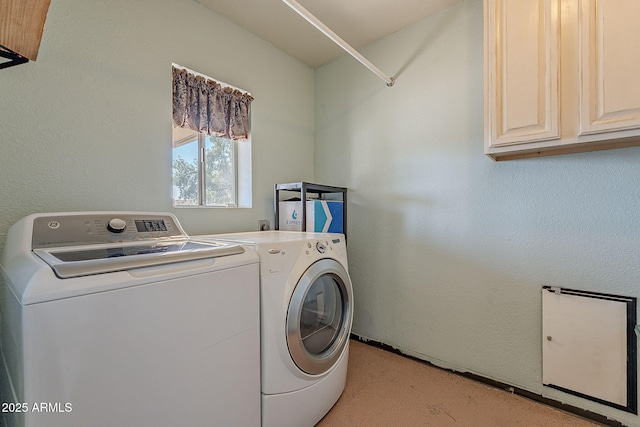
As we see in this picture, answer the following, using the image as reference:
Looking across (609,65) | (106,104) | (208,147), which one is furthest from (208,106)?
(609,65)

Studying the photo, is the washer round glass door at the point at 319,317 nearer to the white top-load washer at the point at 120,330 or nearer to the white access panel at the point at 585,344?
the white top-load washer at the point at 120,330

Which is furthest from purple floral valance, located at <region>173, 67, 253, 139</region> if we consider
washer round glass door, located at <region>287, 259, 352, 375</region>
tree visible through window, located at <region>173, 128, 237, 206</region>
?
washer round glass door, located at <region>287, 259, 352, 375</region>

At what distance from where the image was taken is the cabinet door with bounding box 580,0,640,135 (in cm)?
115

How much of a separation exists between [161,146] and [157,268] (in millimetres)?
1106

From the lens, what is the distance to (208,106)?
1.95 meters

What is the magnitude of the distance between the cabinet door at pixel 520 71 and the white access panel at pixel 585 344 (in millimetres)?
957

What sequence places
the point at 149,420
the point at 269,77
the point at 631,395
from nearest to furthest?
the point at 149,420 < the point at 631,395 < the point at 269,77

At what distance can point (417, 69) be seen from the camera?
211 cm

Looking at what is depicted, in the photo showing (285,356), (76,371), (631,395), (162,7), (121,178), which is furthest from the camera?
(162,7)

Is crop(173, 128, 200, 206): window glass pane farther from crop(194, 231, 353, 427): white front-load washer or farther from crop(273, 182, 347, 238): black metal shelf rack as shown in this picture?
crop(194, 231, 353, 427): white front-load washer

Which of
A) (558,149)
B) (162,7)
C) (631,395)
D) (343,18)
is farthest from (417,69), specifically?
(631,395)

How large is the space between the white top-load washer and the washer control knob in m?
0.01

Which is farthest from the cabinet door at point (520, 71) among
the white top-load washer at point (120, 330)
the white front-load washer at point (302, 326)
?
the white top-load washer at point (120, 330)

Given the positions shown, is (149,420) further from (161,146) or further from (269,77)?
(269,77)
